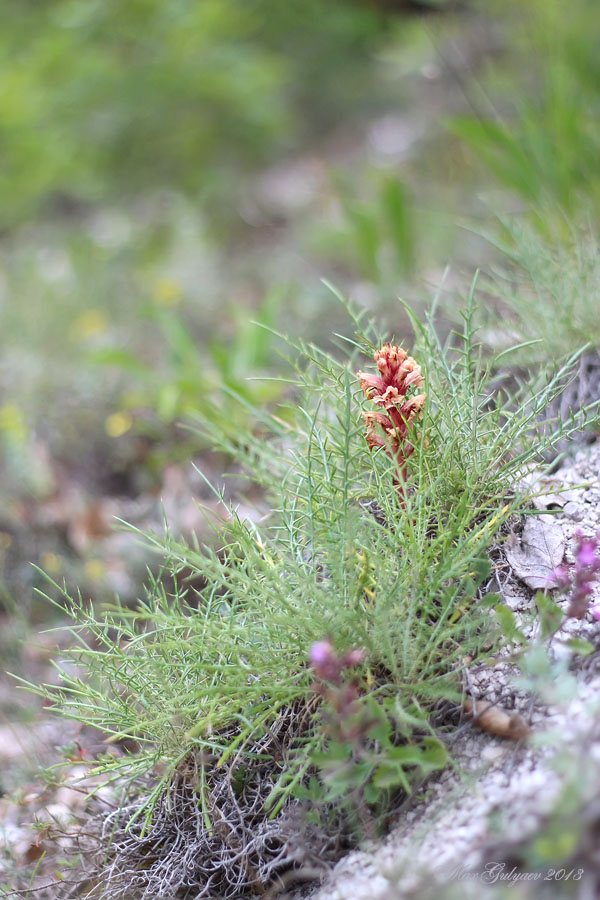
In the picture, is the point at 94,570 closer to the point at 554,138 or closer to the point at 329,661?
the point at 329,661

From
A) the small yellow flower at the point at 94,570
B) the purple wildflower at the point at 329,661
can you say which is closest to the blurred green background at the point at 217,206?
the small yellow flower at the point at 94,570

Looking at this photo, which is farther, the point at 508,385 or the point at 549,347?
the point at 508,385

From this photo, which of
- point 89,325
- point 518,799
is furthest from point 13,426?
point 518,799

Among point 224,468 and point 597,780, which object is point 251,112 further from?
point 597,780

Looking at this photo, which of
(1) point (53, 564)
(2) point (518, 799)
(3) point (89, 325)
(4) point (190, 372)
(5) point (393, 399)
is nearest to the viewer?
(2) point (518, 799)

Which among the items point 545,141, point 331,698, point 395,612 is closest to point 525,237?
point 545,141

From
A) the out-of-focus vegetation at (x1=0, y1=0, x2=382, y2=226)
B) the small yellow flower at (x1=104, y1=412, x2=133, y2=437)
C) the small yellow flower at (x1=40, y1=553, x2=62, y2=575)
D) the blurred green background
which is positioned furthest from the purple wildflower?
the out-of-focus vegetation at (x1=0, y1=0, x2=382, y2=226)
